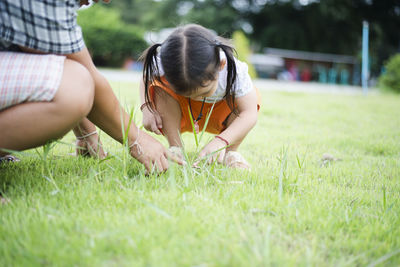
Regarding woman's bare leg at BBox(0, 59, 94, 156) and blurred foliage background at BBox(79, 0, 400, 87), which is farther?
blurred foliage background at BBox(79, 0, 400, 87)

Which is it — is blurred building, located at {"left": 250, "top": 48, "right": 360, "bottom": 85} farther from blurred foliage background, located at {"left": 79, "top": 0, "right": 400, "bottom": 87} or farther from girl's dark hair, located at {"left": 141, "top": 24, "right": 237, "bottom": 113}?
girl's dark hair, located at {"left": 141, "top": 24, "right": 237, "bottom": 113}

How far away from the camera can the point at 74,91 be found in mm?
1082

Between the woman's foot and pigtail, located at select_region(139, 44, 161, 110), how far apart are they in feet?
1.83

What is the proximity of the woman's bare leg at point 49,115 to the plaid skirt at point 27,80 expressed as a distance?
0.8 inches

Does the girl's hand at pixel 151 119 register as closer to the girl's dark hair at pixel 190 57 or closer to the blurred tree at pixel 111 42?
the girl's dark hair at pixel 190 57

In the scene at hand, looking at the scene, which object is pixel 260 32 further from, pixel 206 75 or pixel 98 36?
pixel 206 75

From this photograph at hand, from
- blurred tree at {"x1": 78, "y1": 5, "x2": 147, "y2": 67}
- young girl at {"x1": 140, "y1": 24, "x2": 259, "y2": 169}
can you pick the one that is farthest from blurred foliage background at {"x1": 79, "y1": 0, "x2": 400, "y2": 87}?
young girl at {"x1": 140, "y1": 24, "x2": 259, "y2": 169}

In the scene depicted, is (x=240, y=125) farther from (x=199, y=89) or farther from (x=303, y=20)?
(x=303, y=20)

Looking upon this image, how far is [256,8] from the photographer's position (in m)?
27.7

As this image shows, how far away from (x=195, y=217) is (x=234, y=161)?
755 mm

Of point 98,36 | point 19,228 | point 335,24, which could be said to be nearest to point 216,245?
point 19,228

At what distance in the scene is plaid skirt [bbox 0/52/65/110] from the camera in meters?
1.03

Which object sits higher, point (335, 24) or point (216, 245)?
point (335, 24)

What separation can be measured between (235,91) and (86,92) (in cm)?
85
